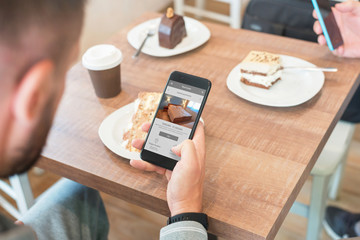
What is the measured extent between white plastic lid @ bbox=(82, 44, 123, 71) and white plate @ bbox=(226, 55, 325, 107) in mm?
305

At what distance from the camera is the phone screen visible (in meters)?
0.91

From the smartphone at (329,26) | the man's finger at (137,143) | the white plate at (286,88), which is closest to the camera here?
the man's finger at (137,143)

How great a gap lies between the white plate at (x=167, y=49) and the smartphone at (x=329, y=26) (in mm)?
344

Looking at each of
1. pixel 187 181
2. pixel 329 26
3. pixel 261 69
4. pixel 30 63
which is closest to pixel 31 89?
pixel 30 63

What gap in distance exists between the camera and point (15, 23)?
0.49 meters

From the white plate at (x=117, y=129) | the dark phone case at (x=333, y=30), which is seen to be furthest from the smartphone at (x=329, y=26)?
the white plate at (x=117, y=129)

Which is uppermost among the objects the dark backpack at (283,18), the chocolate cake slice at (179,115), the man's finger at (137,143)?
the chocolate cake slice at (179,115)

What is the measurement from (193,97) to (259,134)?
19 cm

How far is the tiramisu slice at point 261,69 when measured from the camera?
44.4 inches

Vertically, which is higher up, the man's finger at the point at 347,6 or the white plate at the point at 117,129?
the man's finger at the point at 347,6

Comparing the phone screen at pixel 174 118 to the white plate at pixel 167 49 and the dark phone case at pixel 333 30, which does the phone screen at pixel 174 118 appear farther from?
the dark phone case at pixel 333 30

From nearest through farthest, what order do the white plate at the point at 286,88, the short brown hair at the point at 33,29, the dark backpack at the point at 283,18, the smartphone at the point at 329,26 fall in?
the short brown hair at the point at 33,29
the white plate at the point at 286,88
the smartphone at the point at 329,26
the dark backpack at the point at 283,18

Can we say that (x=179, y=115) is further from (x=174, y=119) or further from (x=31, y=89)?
(x=31, y=89)

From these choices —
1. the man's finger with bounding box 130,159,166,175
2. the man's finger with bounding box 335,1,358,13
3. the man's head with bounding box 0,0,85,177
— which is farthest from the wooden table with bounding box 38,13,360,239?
the man's head with bounding box 0,0,85,177
